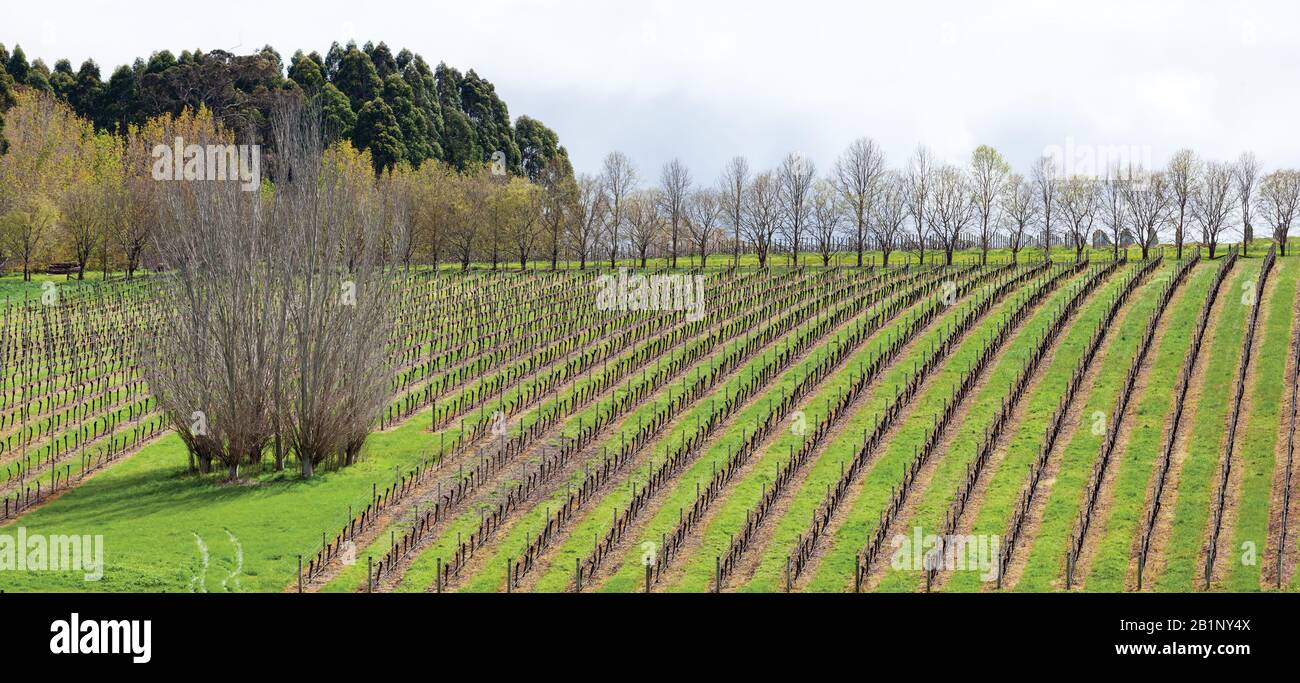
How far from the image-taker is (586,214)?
93.4 m

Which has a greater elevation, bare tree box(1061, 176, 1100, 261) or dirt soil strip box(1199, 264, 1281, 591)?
bare tree box(1061, 176, 1100, 261)

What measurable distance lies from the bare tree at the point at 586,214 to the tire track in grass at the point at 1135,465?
1878 inches

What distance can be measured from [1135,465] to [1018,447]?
314 cm

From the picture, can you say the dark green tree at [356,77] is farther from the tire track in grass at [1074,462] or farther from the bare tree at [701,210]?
the tire track in grass at [1074,462]

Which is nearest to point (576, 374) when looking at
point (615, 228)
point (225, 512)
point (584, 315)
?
point (584, 315)

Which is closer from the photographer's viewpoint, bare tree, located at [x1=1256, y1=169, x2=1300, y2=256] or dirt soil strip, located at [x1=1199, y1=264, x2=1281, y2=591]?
dirt soil strip, located at [x1=1199, y1=264, x2=1281, y2=591]

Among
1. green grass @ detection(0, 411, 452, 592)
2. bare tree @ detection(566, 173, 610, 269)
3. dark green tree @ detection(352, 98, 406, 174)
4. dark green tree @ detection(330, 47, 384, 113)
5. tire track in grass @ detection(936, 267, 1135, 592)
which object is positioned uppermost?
dark green tree @ detection(330, 47, 384, 113)

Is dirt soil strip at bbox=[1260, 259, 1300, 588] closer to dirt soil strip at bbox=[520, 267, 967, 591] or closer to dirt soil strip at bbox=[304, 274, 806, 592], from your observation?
dirt soil strip at bbox=[520, 267, 967, 591]

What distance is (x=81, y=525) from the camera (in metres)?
27.6

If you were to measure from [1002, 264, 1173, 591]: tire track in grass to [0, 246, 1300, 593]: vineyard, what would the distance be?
0.11 meters

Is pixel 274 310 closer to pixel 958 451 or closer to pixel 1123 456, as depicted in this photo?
pixel 958 451

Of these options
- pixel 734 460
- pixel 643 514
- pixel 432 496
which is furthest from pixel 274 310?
pixel 734 460

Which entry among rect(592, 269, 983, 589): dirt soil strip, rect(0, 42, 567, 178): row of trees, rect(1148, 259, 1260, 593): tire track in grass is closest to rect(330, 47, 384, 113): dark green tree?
rect(0, 42, 567, 178): row of trees

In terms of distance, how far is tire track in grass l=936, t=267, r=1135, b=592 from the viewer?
26413 mm
